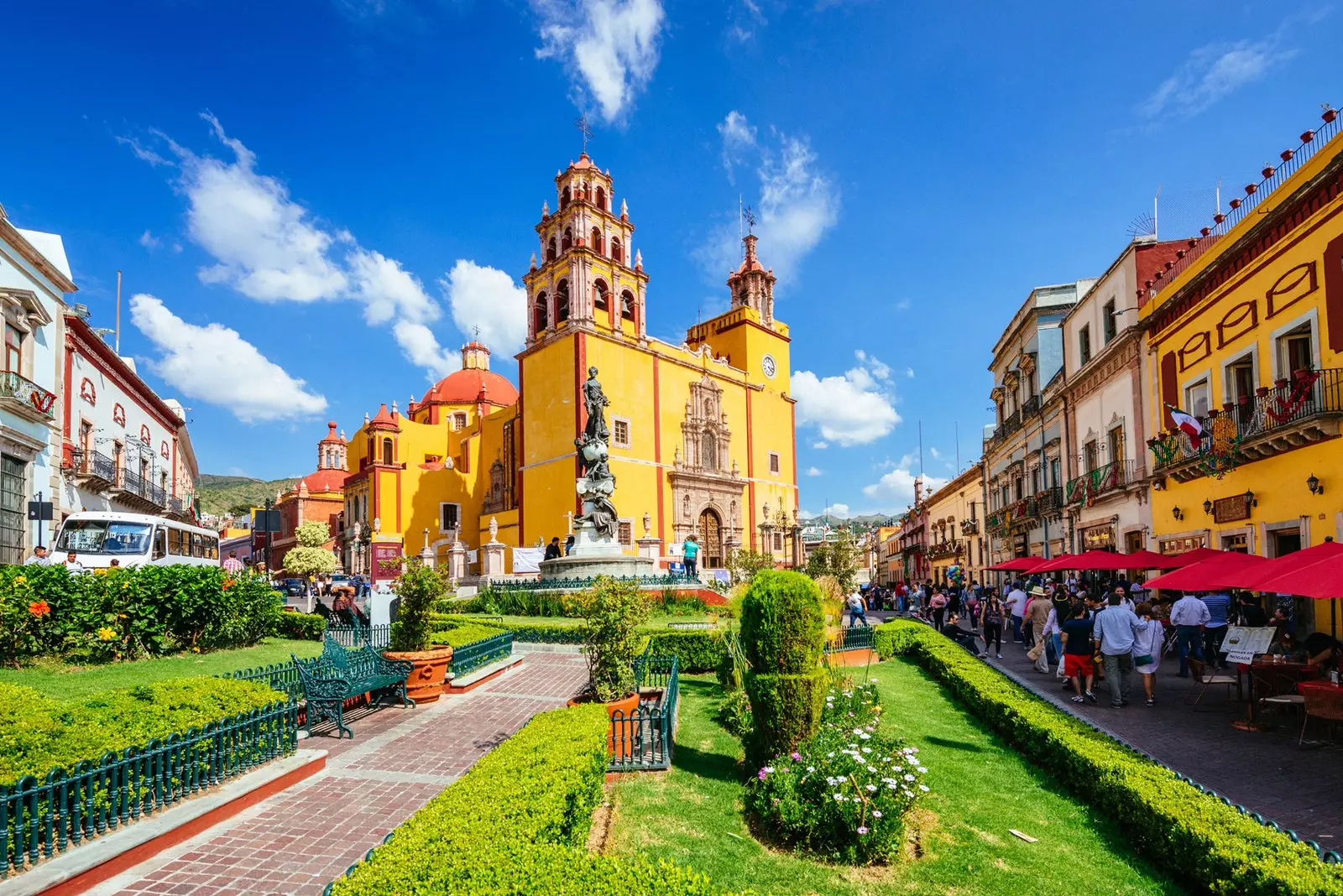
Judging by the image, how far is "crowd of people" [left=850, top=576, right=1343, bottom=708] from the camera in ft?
34.1

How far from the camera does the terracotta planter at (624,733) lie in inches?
274

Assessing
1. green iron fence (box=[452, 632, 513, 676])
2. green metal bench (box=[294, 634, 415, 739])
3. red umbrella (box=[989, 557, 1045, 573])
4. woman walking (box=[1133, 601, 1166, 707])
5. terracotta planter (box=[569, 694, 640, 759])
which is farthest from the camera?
red umbrella (box=[989, 557, 1045, 573])

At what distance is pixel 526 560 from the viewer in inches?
1168

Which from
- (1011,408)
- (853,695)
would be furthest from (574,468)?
(853,695)

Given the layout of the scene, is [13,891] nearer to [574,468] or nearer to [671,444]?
[574,468]

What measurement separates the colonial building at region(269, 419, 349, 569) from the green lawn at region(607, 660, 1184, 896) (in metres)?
53.9

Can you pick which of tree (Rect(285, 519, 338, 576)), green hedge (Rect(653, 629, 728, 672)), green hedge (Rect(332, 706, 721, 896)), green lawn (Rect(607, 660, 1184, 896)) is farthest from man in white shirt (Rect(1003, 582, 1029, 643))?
tree (Rect(285, 519, 338, 576))

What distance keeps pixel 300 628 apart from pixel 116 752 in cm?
1032

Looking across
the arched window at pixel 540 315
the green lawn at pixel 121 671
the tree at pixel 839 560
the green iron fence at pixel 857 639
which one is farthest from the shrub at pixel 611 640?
the arched window at pixel 540 315

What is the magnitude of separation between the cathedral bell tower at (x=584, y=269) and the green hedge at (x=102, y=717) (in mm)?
30289

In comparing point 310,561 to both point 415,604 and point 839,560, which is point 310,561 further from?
point 415,604

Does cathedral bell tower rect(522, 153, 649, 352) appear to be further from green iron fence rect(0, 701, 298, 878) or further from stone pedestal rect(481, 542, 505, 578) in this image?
green iron fence rect(0, 701, 298, 878)

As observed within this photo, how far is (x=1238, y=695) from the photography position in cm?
1070

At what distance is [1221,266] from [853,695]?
13.3m
